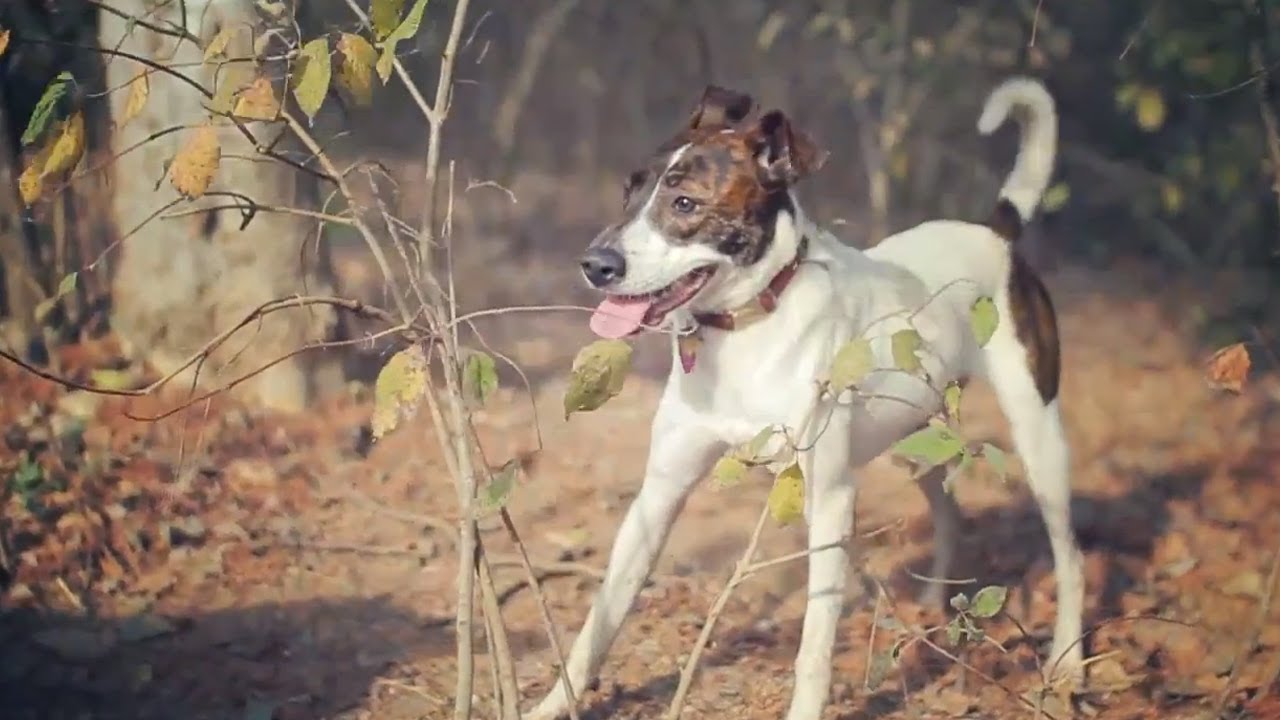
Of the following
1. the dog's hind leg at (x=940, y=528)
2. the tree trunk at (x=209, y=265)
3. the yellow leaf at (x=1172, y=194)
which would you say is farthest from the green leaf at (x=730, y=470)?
the yellow leaf at (x=1172, y=194)

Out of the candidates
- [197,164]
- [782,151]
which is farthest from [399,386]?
[782,151]

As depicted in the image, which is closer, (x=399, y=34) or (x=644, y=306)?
(x=399, y=34)

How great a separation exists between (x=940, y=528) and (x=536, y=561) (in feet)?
3.42

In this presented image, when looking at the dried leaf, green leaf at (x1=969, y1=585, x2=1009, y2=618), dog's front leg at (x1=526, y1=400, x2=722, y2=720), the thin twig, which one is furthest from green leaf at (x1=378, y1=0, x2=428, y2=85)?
the dried leaf

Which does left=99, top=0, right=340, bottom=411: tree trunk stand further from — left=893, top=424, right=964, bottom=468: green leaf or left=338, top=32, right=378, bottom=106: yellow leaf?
left=893, top=424, right=964, bottom=468: green leaf

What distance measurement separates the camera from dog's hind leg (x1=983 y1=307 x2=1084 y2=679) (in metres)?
3.31

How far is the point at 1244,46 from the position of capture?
13.5 feet

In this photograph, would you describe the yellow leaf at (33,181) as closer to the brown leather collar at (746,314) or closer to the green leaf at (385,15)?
the green leaf at (385,15)

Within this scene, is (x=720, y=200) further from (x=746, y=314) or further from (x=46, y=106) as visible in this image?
(x=46, y=106)

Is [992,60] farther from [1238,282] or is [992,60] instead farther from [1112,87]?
[1238,282]

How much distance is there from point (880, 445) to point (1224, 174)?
95.5 inches

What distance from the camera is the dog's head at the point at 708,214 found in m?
2.52

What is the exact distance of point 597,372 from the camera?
2.00 m

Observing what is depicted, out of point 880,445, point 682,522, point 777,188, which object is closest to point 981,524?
point 682,522
